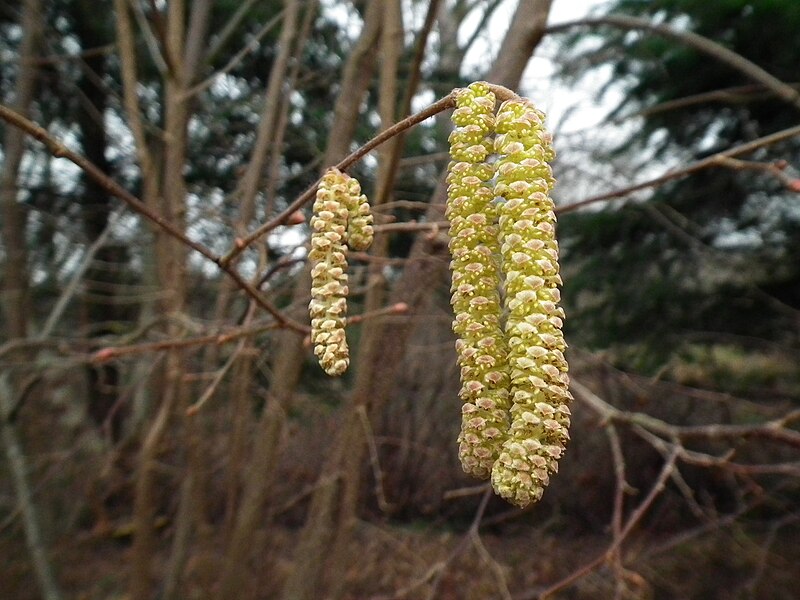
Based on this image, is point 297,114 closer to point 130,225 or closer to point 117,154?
point 130,225

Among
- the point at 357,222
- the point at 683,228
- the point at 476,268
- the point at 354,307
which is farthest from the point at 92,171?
the point at 683,228

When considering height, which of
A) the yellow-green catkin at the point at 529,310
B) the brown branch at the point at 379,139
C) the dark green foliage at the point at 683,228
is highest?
the dark green foliage at the point at 683,228

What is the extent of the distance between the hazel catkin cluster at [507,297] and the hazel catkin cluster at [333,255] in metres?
0.14

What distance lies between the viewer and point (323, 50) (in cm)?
544

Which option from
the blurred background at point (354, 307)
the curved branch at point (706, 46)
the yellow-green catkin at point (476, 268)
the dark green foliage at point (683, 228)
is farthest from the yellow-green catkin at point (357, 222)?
the dark green foliage at point (683, 228)

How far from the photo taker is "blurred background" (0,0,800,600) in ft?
10.9

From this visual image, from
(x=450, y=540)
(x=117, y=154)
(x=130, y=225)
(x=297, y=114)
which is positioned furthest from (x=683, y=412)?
(x=117, y=154)

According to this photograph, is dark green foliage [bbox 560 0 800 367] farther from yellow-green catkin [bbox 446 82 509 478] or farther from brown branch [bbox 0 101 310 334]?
yellow-green catkin [bbox 446 82 509 478]

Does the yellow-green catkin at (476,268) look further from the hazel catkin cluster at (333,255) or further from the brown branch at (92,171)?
the brown branch at (92,171)

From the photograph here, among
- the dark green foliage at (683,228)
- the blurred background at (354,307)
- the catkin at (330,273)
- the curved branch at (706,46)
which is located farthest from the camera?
the dark green foliage at (683,228)

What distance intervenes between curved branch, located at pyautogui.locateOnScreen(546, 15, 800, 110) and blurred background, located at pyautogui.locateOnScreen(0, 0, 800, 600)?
2 cm

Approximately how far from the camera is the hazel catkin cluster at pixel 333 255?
0.91 m

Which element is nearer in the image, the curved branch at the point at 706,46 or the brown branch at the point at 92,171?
the brown branch at the point at 92,171

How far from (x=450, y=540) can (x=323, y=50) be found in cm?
392
